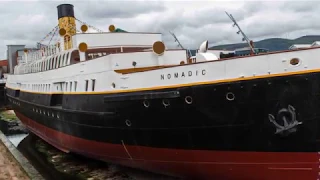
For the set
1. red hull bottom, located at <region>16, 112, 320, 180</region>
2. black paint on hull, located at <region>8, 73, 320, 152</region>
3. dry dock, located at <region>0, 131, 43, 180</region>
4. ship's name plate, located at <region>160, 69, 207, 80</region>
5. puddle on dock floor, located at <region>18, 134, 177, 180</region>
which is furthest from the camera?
puddle on dock floor, located at <region>18, 134, 177, 180</region>

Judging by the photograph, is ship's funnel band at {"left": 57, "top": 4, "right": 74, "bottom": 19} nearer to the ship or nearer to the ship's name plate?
the ship

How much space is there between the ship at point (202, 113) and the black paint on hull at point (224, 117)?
26 mm

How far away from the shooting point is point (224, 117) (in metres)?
9.16

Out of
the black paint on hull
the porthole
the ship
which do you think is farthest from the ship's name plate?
the porthole

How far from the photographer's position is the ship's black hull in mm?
8359

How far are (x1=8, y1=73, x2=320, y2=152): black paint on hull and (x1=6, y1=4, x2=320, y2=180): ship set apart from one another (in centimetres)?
3

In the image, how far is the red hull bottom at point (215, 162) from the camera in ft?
28.3

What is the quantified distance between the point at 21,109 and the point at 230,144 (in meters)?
21.1

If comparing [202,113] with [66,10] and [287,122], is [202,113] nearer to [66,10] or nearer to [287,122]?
[287,122]

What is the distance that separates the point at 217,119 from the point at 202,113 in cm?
47

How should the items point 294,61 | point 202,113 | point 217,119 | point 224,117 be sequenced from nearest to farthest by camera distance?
point 294,61 → point 224,117 → point 217,119 → point 202,113

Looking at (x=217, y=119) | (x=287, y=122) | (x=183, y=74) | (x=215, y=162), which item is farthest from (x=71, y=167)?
(x=287, y=122)

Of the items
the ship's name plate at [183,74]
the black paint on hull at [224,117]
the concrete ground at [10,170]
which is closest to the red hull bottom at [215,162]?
the black paint on hull at [224,117]

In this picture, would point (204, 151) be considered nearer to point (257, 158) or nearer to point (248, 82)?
point (257, 158)
